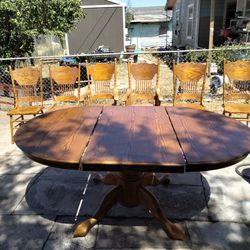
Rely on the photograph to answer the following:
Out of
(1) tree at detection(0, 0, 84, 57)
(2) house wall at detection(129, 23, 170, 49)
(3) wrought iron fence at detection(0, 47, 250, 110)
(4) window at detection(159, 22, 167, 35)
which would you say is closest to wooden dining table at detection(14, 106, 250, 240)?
(3) wrought iron fence at detection(0, 47, 250, 110)

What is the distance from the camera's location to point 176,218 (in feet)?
7.55

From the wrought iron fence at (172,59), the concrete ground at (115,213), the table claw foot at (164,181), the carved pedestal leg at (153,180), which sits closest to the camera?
the concrete ground at (115,213)

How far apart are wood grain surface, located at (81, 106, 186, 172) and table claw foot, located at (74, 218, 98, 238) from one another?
0.65 meters

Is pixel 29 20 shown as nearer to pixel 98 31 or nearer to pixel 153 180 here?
pixel 153 180

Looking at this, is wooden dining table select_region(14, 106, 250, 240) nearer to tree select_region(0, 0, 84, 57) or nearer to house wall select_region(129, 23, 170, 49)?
tree select_region(0, 0, 84, 57)

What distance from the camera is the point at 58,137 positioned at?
1997 millimetres

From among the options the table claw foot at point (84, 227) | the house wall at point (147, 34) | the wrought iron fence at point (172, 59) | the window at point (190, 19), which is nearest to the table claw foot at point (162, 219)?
the table claw foot at point (84, 227)

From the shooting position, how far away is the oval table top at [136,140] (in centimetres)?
164

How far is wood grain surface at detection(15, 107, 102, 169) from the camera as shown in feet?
5.63

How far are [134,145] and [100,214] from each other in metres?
0.71

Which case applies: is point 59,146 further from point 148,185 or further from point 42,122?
point 148,185

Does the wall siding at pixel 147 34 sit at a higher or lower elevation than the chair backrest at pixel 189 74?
higher

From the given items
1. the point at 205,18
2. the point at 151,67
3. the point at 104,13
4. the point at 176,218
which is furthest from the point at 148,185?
the point at 104,13

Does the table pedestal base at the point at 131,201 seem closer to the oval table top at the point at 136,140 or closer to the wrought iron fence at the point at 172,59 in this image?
the oval table top at the point at 136,140
